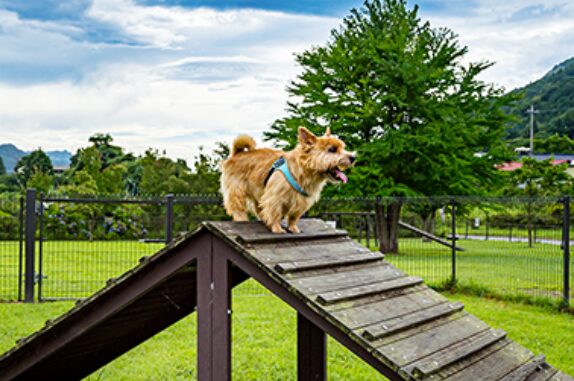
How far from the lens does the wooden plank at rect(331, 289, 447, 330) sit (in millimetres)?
2789

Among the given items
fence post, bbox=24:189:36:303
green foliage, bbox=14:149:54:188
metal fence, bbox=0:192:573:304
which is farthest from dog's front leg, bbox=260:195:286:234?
green foliage, bbox=14:149:54:188

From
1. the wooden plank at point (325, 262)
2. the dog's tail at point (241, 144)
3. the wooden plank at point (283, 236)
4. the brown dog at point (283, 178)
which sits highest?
the dog's tail at point (241, 144)

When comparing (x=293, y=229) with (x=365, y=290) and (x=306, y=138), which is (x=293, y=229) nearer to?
(x=306, y=138)

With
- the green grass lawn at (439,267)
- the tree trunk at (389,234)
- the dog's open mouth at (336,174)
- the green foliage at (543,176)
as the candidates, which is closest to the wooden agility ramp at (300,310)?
the dog's open mouth at (336,174)

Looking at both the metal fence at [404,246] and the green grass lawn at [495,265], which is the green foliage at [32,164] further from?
the green grass lawn at [495,265]

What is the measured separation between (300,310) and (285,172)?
100 centimetres

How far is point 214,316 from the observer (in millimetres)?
3080

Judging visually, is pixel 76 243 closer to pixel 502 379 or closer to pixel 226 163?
pixel 226 163

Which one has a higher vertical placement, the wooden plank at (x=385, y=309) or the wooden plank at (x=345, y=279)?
the wooden plank at (x=345, y=279)

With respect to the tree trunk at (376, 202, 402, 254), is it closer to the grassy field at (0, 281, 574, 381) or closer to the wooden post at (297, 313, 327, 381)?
the grassy field at (0, 281, 574, 381)

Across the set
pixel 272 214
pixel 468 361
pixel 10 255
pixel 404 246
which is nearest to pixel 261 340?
pixel 272 214

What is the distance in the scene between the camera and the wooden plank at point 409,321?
2.74m

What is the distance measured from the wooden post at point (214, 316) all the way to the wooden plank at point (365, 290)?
20.7 inches

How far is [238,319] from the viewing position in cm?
761
